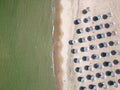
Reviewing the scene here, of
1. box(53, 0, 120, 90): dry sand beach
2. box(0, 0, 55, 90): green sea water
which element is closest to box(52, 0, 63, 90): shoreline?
box(53, 0, 120, 90): dry sand beach

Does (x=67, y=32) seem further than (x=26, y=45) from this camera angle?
No

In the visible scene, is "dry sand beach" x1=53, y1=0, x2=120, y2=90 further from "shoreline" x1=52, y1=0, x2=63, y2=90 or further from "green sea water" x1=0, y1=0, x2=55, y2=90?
"green sea water" x1=0, y1=0, x2=55, y2=90

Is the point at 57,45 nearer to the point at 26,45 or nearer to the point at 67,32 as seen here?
the point at 67,32

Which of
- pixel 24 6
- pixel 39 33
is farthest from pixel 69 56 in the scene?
pixel 24 6

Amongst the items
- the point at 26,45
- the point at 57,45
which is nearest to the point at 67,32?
the point at 57,45

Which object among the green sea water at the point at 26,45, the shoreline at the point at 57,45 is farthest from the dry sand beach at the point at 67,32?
the green sea water at the point at 26,45

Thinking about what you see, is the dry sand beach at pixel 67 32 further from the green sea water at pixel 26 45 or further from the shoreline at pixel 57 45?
the green sea water at pixel 26 45
